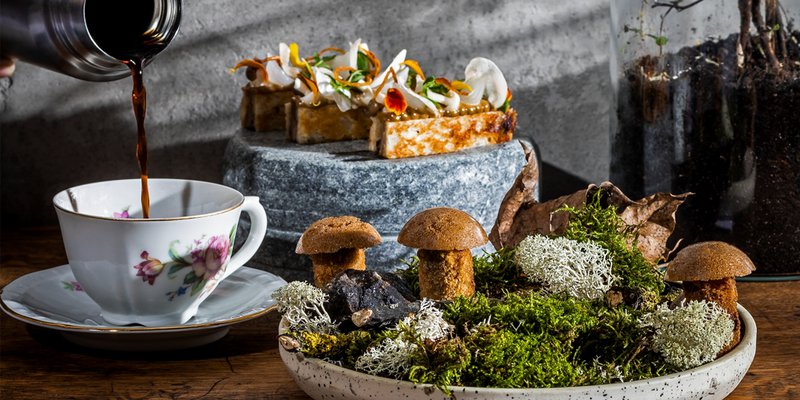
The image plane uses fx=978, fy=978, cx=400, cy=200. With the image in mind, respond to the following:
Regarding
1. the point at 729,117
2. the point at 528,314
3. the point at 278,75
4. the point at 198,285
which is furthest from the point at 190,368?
the point at 729,117

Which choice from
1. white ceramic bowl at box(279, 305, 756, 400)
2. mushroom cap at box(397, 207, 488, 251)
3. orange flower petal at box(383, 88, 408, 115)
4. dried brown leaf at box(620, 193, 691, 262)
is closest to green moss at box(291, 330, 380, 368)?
white ceramic bowl at box(279, 305, 756, 400)

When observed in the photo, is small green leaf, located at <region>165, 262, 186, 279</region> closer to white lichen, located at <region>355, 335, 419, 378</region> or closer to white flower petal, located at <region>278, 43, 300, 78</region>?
white lichen, located at <region>355, 335, 419, 378</region>

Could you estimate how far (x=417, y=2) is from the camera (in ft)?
4.58

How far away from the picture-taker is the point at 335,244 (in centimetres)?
84

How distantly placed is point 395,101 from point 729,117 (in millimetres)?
368

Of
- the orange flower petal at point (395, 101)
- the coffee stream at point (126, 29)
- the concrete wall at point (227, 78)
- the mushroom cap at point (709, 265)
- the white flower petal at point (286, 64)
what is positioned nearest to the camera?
the mushroom cap at point (709, 265)

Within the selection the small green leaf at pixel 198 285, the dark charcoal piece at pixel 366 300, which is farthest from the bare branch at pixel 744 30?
the small green leaf at pixel 198 285

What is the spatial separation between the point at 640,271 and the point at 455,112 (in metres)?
0.36

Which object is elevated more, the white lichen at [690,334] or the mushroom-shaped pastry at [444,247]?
the mushroom-shaped pastry at [444,247]

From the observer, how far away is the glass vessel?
40.6 inches

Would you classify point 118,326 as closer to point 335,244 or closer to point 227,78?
point 335,244

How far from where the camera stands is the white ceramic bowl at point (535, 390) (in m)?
0.63

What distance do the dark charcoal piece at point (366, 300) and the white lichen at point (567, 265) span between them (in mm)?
126

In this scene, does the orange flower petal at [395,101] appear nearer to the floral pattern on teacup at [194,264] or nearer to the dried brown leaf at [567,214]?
the dried brown leaf at [567,214]
